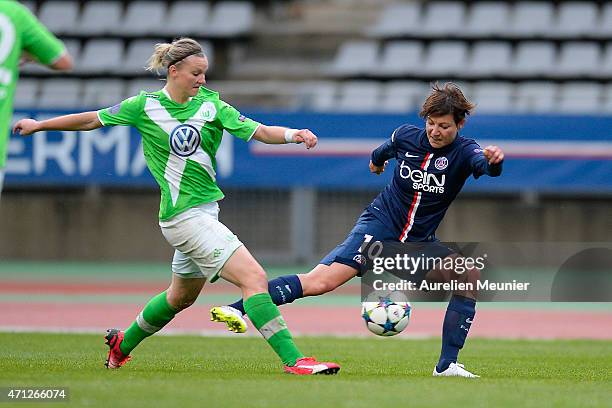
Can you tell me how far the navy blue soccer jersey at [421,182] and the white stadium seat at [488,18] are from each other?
16.2 m

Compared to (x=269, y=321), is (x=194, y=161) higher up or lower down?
higher up

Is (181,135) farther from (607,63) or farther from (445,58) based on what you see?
(607,63)

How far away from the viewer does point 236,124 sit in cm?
794

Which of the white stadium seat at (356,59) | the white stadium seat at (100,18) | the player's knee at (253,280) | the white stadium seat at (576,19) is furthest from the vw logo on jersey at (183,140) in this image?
the white stadium seat at (100,18)

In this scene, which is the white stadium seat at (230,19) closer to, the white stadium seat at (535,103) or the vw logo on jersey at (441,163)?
the white stadium seat at (535,103)

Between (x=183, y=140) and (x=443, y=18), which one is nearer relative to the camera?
(x=183, y=140)

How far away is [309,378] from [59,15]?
2026 centimetres

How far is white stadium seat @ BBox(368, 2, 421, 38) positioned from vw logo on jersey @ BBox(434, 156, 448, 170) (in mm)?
16614

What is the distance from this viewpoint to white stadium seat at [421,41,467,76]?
23.2 metres

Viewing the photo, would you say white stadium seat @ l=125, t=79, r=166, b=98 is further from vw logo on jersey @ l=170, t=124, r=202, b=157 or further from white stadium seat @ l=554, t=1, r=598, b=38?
vw logo on jersey @ l=170, t=124, r=202, b=157

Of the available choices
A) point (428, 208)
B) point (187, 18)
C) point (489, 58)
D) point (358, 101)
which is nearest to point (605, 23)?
point (489, 58)

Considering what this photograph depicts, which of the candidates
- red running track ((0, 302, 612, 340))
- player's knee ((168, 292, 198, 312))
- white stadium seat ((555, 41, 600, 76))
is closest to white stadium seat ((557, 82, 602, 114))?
white stadium seat ((555, 41, 600, 76))

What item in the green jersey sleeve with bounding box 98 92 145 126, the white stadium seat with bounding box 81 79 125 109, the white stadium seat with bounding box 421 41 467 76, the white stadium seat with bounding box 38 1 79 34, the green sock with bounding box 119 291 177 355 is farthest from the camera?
the white stadium seat with bounding box 38 1 79 34

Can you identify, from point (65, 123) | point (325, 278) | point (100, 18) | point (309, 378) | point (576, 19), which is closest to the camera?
point (309, 378)
